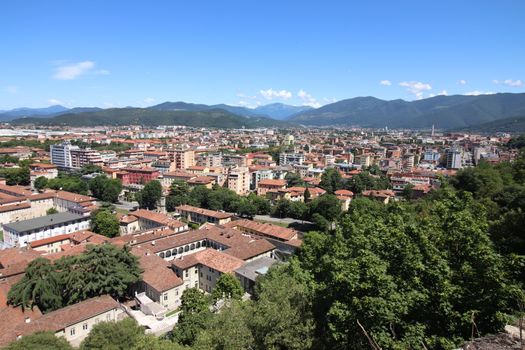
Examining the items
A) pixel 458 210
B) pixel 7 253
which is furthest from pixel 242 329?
pixel 7 253

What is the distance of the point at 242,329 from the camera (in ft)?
26.0

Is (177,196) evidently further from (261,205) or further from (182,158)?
(182,158)

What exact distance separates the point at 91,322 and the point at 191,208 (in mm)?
18249

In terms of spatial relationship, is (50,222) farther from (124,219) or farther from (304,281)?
(304,281)

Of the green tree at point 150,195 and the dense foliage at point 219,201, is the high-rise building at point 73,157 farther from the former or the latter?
the dense foliage at point 219,201

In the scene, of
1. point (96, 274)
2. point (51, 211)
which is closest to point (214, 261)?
point (96, 274)

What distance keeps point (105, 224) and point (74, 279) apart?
12114 mm

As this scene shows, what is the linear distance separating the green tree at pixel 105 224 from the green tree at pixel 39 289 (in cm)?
1158

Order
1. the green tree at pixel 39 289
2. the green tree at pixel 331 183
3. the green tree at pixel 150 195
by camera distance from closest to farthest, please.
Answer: the green tree at pixel 39 289, the green tree at pixel 150 195, the green tree at pixel 331 183

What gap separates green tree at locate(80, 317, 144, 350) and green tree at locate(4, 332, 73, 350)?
666mm

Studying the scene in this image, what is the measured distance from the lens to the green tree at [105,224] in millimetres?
26531

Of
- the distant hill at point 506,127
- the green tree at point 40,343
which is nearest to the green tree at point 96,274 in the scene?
the green tree at point 40,343

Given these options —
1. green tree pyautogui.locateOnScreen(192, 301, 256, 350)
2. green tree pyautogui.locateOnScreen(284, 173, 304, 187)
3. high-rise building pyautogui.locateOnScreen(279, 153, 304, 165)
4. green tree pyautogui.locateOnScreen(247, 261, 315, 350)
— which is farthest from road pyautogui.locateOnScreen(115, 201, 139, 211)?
green tree pyautogui.locateOnScreen(247, 261, 315, 350)

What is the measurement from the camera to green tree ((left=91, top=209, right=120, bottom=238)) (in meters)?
26.5
